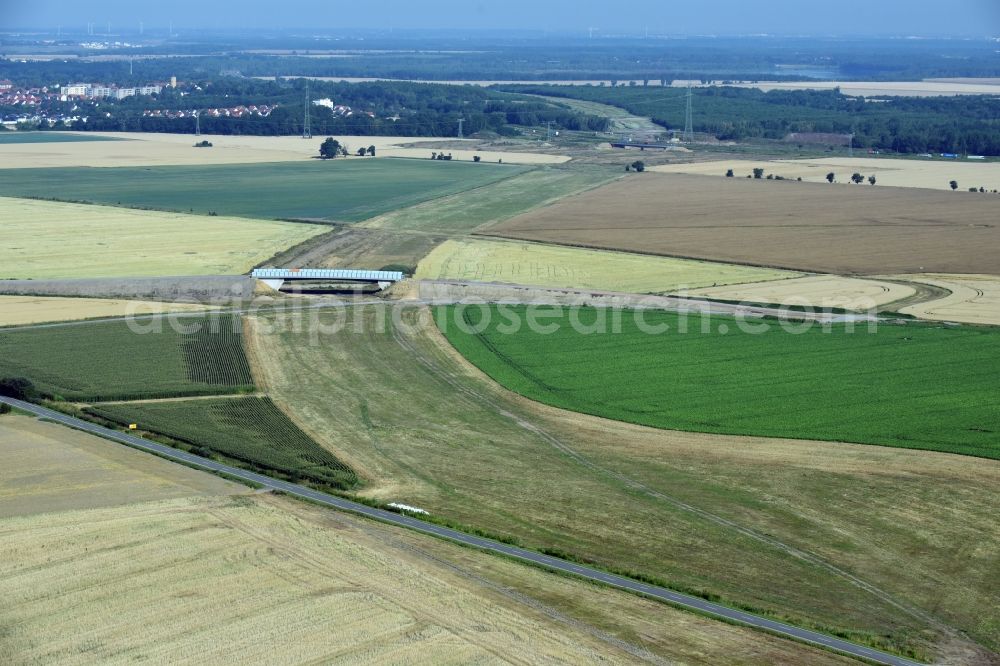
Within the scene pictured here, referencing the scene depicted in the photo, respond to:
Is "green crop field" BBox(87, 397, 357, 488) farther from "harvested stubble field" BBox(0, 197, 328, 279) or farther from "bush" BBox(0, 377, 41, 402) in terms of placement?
"harvested stubble field" BBox(0, 197, 328, 279)

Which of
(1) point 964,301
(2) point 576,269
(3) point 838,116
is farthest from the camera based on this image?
(3) point 838,116

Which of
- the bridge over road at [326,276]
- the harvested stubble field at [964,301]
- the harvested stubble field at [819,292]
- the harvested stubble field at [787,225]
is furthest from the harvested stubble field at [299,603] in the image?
the harvested stubble field at [787,225]

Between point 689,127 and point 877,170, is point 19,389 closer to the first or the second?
point 877,170

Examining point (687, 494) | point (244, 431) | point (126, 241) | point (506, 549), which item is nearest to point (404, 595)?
point (506, 549)

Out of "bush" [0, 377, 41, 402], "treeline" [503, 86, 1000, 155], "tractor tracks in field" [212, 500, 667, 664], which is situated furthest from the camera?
"treeline" [503, 86, 1000, 155]

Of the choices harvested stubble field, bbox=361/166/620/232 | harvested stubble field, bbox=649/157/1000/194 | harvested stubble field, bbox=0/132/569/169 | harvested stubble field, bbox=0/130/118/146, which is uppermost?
harvested stubble field, bbox=0/130/118/146

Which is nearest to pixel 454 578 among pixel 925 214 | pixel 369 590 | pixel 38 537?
pixel 369 590

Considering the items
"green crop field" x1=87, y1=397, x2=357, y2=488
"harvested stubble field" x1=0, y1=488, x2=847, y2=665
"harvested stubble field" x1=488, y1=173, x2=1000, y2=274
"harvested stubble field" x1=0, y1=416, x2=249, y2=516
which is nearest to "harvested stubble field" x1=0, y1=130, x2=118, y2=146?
"harvested stubble field" x1=488, y1=173, x2=1000, y2=274
